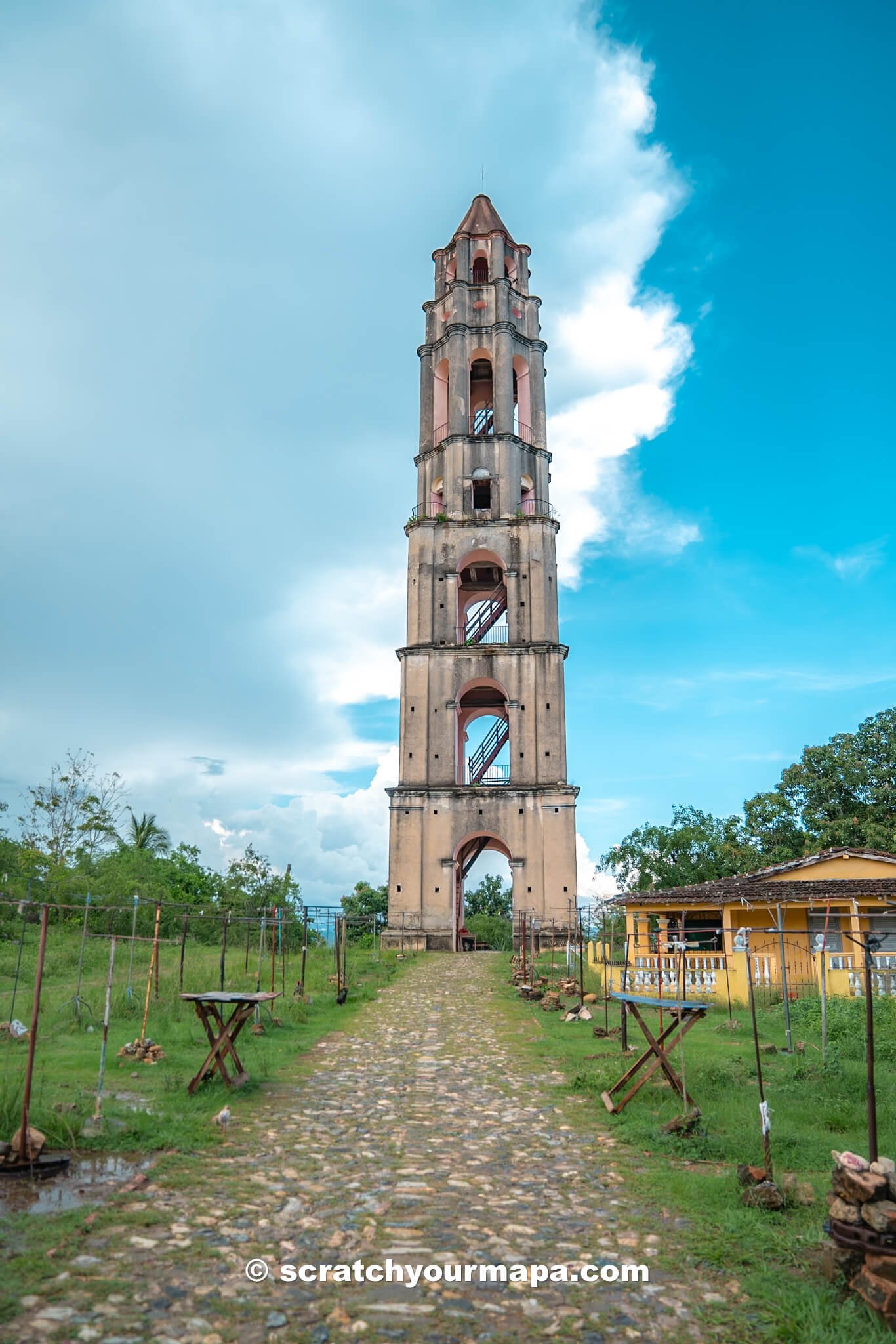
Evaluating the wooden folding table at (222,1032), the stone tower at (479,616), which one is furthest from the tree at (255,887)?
the wooden folding table at (222,1032)

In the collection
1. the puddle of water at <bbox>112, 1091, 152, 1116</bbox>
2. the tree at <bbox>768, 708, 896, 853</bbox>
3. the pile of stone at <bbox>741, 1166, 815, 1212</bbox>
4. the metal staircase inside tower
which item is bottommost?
the pile of stone at <bbox>741, 1166, 815, 1212</bbox>

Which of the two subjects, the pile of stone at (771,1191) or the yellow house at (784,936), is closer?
the pile of stone at (771,1191)

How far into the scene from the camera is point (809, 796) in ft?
110

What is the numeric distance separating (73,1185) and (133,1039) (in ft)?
19.6

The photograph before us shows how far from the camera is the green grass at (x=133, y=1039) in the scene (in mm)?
7348

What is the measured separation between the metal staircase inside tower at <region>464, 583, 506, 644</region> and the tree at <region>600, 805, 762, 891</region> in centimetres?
1297

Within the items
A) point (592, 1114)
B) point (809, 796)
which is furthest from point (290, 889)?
point (592, 1114)

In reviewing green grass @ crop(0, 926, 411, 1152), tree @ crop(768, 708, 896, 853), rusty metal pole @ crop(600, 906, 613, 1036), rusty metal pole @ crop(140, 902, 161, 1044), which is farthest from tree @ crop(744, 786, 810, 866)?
rusty metal pole @ crop(140, 902, 161, 1044)

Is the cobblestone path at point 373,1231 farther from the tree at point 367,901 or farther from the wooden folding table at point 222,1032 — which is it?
the tree at point 367,901

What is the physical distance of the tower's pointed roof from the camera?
47281 mm

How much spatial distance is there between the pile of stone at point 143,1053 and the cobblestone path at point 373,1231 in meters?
2.02

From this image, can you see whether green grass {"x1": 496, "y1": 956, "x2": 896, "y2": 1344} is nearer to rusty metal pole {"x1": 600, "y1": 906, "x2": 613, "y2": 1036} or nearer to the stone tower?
rusty metal pole {"x1": 600, "y1": 906, "x2": 613, "y2": 1036}

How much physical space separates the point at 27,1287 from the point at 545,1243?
9.81ft

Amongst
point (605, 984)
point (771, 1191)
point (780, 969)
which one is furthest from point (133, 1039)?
point (780, 969)
